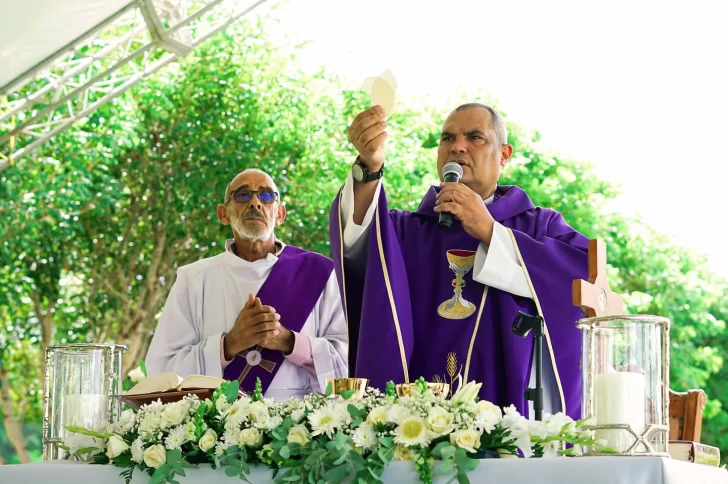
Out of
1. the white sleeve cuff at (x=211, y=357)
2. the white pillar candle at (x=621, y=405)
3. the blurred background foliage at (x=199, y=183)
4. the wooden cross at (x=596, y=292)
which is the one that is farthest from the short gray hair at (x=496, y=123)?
Result: the blurred background foliage at (x=199, y=183)

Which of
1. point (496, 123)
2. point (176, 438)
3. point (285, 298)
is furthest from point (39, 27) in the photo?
point (176, 438)

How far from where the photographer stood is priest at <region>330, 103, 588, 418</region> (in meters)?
3.72

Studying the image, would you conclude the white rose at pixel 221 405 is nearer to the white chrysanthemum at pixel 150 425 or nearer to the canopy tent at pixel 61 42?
the white chrysanthemum at pixel 150 425

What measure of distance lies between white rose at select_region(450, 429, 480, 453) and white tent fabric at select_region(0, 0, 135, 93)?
5.32 metres

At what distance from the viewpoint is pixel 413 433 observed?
2.41 metres

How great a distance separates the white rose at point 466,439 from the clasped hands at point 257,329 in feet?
7.31

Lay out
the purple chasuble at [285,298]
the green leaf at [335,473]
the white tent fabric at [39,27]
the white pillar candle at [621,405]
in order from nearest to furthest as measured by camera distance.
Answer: the green leaf at [335,473], the white pillar candle at [621,405], the purple chasuble at [285,298], the white tent fabric at [39,27]

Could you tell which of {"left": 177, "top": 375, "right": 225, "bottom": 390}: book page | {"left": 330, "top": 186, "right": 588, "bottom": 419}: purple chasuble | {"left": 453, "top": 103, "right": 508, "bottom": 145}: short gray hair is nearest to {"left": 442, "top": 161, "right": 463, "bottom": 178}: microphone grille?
{"left": 330, "top": 186, "right": 588, "bottom": 419}: purple chasuble

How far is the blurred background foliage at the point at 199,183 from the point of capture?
543 inches

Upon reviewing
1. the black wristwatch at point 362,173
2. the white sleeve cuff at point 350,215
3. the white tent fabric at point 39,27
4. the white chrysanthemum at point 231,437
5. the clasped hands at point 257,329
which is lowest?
the white chrysanthemum at point 231,437

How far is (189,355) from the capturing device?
4.78 m

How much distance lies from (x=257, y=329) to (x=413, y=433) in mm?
2235

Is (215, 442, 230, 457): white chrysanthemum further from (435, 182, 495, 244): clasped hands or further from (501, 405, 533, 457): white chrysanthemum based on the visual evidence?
(435, 182, 495, 244): clasped hands

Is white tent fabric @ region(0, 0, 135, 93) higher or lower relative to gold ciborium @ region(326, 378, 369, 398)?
higher
